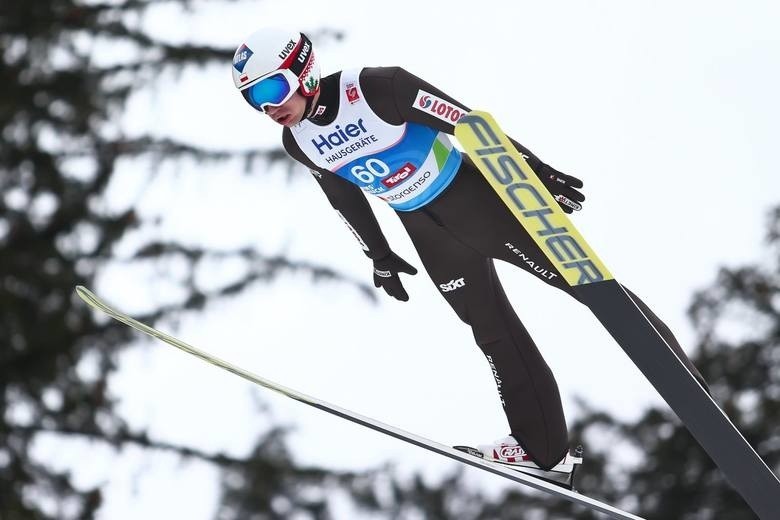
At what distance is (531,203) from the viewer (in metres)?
3.15

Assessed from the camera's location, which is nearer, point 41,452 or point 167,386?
point 41,452

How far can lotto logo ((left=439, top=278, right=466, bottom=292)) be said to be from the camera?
3560mm

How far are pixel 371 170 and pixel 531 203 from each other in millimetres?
555

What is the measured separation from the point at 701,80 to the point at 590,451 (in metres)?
4.90

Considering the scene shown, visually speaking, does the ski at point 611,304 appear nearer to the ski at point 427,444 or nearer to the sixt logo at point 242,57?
the ski at point 427,444

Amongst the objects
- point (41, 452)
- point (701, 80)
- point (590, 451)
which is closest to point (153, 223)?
point (41, 452)

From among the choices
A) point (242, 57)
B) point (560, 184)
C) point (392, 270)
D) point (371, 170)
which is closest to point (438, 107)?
point (371, 170)

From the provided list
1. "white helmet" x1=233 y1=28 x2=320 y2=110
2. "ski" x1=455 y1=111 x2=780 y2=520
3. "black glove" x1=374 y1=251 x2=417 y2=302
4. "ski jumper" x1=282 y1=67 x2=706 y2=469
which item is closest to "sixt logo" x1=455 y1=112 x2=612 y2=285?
"ski" x1=455 y1=111 x2=780 y2=520

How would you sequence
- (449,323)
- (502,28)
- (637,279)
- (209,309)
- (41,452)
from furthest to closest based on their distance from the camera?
(502,28) → (449,323) → (637,279) → (209,309) → (41,452)

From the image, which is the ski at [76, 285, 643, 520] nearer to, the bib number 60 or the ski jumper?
the ski jumper

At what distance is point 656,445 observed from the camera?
891cm

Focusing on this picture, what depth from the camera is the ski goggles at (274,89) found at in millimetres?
3219

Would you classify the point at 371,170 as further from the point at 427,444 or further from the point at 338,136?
the point at 427,444

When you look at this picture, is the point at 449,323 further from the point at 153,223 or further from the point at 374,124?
the point at 374,124
